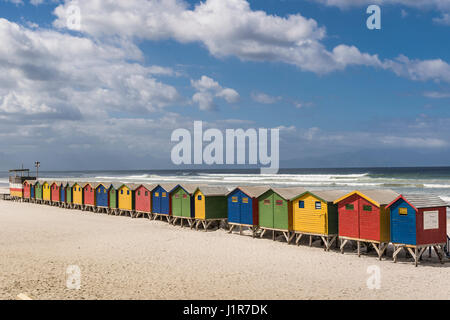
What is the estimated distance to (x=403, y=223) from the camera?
17.6 m

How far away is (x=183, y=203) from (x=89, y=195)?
14036 mm

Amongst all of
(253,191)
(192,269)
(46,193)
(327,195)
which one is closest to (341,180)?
(46,193)

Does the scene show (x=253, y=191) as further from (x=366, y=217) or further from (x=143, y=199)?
(x=143, y=199)

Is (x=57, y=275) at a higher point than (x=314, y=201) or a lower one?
lower

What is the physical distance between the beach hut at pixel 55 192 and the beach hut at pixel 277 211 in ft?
85.3

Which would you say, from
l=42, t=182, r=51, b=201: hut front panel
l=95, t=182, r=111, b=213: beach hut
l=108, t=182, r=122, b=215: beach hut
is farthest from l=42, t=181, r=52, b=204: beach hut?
l=108, t=182, r=122, b=215: beach hut

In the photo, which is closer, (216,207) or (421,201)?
(421,201)

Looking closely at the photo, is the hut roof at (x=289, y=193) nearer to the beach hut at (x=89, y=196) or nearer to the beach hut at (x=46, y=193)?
the beach hut at (x=89, y=196)

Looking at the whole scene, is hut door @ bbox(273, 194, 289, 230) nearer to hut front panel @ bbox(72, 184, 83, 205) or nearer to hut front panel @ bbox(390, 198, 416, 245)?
hut front panel @ bbox(390, 198, 416, 245)
